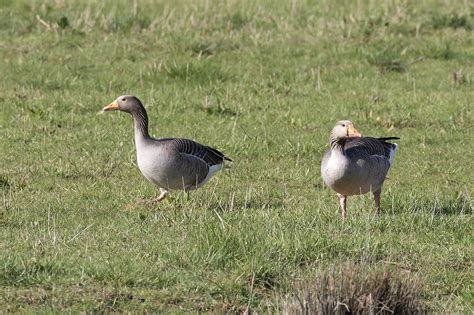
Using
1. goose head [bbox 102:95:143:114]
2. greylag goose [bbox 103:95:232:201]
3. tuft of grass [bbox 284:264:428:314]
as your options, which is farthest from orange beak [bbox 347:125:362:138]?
tuft of grass [bbox 284:264:428:314]

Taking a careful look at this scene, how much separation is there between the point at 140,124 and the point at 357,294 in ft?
12.3

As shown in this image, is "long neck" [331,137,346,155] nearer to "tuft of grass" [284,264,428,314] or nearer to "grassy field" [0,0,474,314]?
"grassy field" [0,0,474,314]

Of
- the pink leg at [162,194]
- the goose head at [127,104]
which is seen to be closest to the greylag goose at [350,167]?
the pink leg at [162,194]

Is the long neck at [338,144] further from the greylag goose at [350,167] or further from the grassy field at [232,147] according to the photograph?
the grassy field at [232,147]

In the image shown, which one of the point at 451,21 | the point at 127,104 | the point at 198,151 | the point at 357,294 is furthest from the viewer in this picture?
the point at 451,21

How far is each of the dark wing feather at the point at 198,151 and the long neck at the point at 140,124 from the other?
0.82 ft

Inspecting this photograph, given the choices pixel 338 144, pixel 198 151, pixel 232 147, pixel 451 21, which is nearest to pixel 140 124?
pixel 198 151

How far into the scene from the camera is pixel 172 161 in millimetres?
9008

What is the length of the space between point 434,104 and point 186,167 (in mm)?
4684

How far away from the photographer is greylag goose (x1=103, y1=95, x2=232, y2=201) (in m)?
8.98

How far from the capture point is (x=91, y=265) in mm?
7031

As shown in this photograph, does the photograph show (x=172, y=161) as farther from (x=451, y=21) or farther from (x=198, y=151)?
(x=451, y=21)

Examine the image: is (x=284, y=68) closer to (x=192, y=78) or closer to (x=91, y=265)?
(x=192, y=78)

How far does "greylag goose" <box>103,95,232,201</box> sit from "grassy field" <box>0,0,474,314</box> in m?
0.17
